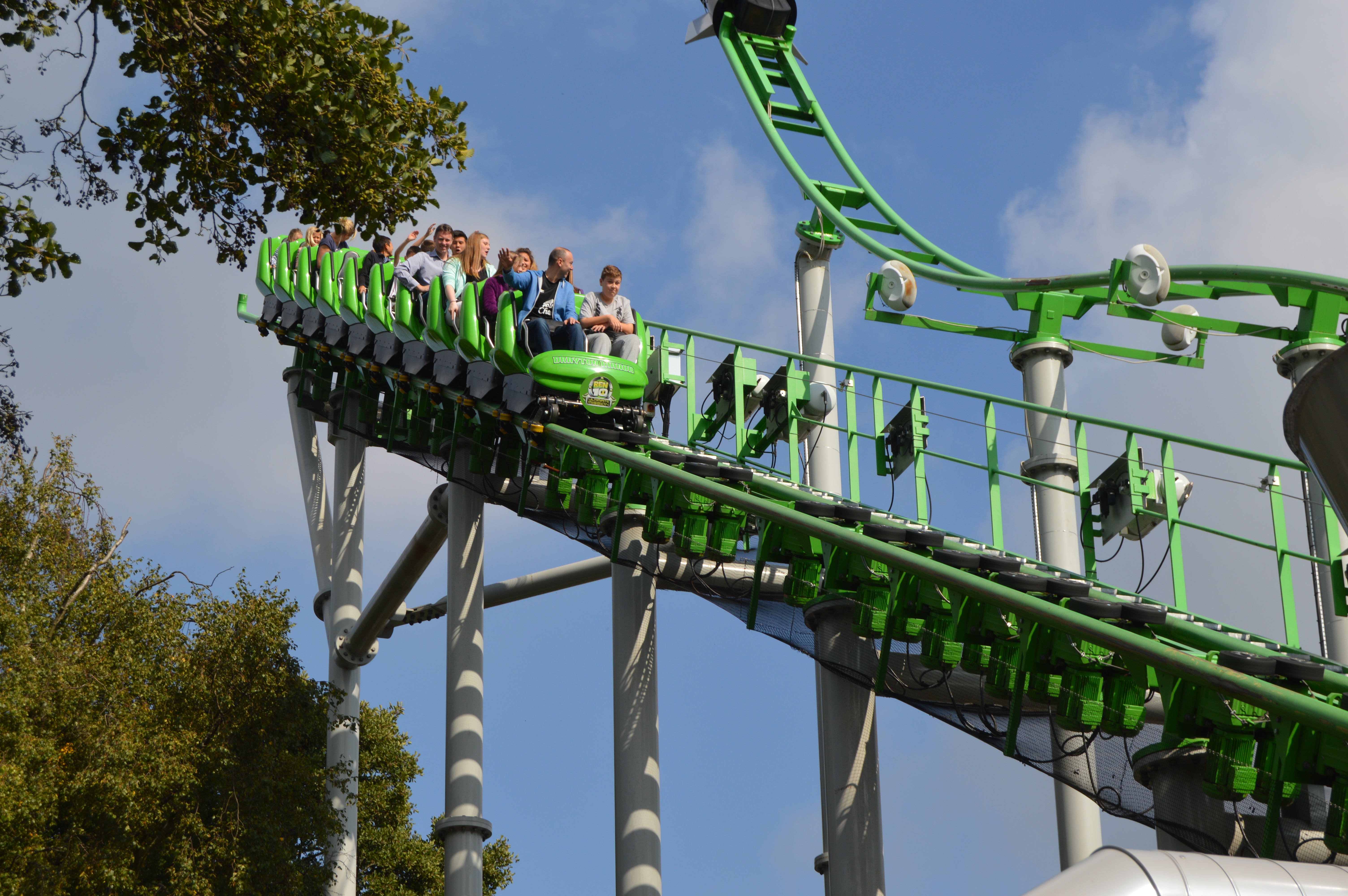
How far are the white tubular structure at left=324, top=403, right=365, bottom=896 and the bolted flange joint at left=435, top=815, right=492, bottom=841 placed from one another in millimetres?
2542

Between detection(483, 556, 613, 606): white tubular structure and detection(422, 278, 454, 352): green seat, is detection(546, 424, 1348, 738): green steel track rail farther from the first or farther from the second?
detection(483, 556, 613, 606): white tubular structure

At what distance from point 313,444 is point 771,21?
6.90 metres

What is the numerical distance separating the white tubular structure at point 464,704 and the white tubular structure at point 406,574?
539 millimetres

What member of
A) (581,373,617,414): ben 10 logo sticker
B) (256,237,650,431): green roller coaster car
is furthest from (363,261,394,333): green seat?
(581,373,617,414): ben 10 logo sticker

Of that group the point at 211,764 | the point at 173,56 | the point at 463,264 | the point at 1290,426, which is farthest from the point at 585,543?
the point at 1290,426

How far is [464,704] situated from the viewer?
13.0m

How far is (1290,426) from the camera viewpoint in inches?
280

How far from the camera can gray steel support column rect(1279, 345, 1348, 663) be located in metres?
9.03

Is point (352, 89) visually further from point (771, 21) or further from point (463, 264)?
point (771, 21)

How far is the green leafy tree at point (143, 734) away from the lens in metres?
11.5

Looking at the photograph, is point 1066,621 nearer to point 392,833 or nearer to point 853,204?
point 853,204

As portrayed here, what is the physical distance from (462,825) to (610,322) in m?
4.01

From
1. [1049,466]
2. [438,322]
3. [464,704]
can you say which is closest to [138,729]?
[464,704]

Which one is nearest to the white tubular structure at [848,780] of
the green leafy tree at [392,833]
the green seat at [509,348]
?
the green seat at [509,348]
